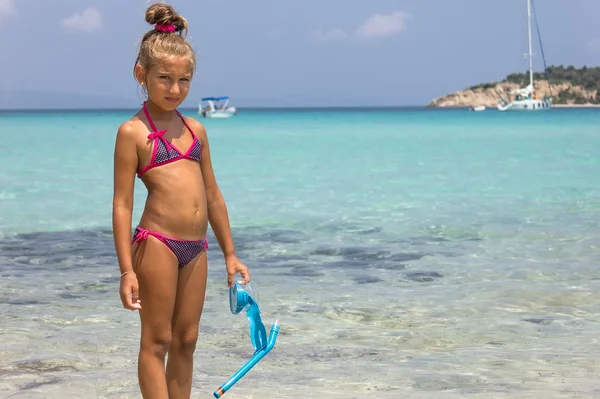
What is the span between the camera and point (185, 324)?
11.4 feet

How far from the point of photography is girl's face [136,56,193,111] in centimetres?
342

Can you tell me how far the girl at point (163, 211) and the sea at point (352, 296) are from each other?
1186mm

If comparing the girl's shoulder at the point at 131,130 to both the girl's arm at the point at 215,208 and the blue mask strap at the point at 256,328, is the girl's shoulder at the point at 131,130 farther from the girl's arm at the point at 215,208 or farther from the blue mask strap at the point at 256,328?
the blue mask strap at the point at 256,328

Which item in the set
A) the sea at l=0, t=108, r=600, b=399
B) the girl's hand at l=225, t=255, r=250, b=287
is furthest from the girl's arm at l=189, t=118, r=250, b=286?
the sea at l=0, t=108, r=600, b=399

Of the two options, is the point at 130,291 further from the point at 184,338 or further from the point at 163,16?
the point at 163,16

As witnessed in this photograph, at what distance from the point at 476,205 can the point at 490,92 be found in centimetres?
15305

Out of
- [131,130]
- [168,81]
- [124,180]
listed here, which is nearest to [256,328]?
[124,180]

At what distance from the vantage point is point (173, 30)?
3.49m

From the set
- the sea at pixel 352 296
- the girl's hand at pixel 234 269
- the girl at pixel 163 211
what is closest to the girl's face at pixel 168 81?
the girl at pixel 163 211

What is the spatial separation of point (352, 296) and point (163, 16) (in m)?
4.16

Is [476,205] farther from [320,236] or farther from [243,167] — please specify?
[243,167]

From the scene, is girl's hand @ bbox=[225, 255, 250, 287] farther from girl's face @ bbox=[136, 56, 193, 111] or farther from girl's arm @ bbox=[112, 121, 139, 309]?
girl's face @ bbox=[136, 56, 193, 111]

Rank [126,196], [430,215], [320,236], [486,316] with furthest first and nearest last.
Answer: [430,215], [320,236], [486,316], [126,196]

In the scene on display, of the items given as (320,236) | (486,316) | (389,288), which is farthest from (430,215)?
(486,316)
